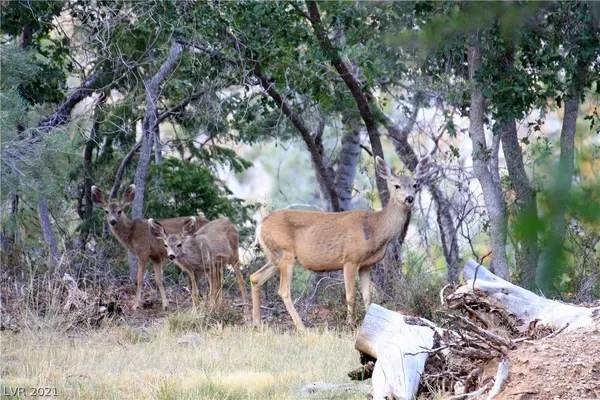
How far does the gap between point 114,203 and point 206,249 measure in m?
2.40

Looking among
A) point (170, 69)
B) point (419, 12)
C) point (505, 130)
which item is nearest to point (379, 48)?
point (419, 12)

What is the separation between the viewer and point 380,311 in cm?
677

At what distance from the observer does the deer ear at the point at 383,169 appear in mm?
12656

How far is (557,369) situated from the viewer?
511cm

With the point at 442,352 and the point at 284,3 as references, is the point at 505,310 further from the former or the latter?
the point at 284,3

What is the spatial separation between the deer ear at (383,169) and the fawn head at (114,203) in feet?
14.5

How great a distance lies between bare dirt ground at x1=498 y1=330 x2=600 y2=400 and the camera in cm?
496

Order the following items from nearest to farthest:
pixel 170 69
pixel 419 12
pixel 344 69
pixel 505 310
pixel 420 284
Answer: pixel 505 310 < pixel 419 12 < pixel 420 284 < pixel 344 69 < pixel 170 69

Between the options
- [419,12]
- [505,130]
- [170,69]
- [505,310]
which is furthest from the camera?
Result: [170,69]

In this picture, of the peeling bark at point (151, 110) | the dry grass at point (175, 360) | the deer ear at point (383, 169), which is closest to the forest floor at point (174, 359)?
the dry grass at point (175, 360)

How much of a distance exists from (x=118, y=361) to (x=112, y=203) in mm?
7073

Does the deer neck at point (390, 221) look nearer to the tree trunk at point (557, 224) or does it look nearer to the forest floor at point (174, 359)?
the forest floor at point (174, 359)

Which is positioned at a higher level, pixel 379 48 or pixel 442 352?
pixel 379 48

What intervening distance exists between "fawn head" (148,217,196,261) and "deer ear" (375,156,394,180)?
324cm
